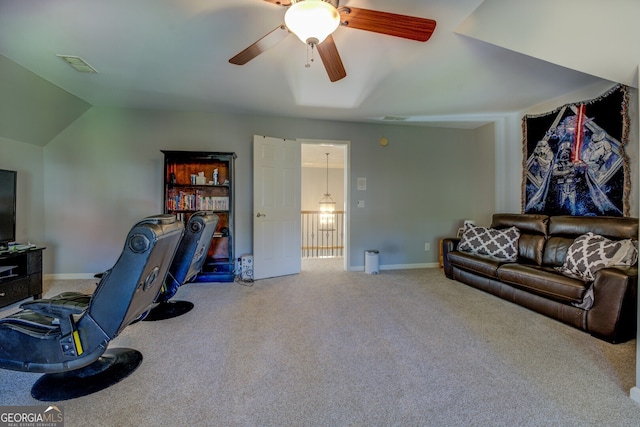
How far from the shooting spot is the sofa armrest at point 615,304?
7.34 feet

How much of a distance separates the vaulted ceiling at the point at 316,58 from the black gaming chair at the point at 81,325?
1638mm

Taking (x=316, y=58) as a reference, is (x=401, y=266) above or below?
below

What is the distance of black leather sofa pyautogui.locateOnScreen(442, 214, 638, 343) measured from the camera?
228 cm

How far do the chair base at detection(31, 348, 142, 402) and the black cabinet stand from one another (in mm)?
2029

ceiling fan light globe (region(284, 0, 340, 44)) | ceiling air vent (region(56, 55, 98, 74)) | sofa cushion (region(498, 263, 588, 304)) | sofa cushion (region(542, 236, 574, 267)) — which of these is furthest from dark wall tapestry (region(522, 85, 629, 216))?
ceiling air vent (region(56, 55, 98, 74))

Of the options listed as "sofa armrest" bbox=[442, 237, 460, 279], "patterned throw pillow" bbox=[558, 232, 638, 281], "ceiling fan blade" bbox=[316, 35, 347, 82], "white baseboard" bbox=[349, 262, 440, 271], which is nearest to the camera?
"ceiling fan blade" bbox=[316, 35, 347, 82]

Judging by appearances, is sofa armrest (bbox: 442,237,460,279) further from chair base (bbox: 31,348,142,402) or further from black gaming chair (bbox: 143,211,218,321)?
chair base (bbox: 31,348,142,402)

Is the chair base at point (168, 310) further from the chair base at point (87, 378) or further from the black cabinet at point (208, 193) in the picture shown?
the black cabinet at point (208, 193)

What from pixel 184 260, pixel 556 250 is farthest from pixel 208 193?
pixel 556 250

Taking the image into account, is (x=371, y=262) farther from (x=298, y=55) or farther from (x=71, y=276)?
(x=71, y=276)

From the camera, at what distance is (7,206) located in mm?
3031

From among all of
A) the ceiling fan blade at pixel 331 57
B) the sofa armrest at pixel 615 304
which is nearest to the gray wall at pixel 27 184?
the ceiling fan blade at pixel 331 57

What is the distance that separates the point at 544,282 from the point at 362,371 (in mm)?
2155

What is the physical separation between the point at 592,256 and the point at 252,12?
3.66 metres
